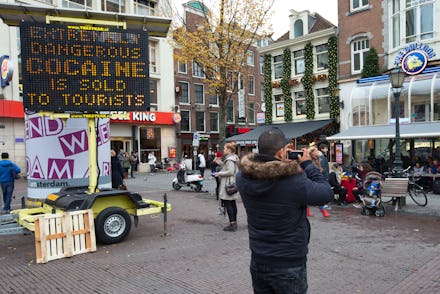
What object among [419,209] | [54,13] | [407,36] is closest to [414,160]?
[407,36]

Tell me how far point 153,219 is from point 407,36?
601 inches

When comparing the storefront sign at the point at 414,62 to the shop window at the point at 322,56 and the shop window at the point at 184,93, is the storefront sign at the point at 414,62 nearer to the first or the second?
the shop window at the point at 322,56

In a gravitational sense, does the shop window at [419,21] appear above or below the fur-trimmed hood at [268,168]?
above

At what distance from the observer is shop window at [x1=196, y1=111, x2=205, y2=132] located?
34.6 m

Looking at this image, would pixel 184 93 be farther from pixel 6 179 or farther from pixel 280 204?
pixel 280 204

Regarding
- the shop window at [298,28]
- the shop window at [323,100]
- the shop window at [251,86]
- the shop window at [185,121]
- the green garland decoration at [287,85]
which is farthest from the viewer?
the shop window at [251,86]

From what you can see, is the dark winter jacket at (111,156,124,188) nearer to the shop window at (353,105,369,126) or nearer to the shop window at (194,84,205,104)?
the shop window at (353,105,369,126)

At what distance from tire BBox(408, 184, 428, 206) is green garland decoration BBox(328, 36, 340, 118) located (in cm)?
1148

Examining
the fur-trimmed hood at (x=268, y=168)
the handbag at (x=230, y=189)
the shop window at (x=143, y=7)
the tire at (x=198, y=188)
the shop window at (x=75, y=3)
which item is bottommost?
the tire at (x=198, y=188)

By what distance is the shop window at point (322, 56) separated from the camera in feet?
74.4

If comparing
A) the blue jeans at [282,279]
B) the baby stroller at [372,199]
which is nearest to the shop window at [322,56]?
the baby stroller at [372,199]

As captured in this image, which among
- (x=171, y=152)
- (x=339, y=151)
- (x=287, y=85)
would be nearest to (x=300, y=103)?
(x=287, y=85)

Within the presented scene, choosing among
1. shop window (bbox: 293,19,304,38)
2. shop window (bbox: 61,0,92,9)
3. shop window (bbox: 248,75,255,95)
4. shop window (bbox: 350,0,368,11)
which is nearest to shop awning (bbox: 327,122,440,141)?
shop window (bbox: 350,0,368,11)

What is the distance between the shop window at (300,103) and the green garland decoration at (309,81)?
482 mm
